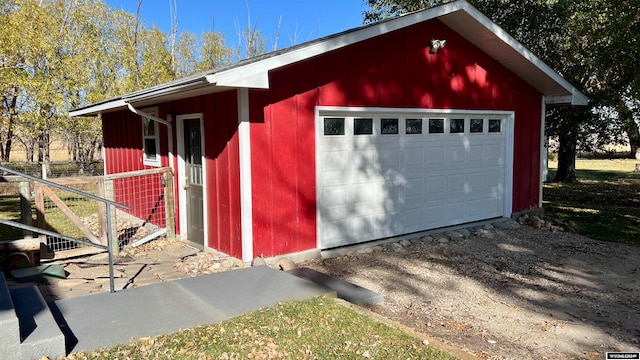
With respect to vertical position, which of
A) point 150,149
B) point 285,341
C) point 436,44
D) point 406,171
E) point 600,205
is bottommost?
point 600,205

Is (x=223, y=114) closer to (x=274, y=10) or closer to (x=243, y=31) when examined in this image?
(x=274, y=10)

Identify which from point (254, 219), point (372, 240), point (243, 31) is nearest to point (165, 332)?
point (254, 219)

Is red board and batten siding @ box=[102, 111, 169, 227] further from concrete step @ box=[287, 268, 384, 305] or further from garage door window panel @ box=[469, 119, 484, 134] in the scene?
garage door window panel @ box=[469, 119, 484, 134]

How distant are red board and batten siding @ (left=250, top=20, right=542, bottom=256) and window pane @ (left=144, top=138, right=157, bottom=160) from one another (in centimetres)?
366

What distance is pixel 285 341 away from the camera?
139 inches

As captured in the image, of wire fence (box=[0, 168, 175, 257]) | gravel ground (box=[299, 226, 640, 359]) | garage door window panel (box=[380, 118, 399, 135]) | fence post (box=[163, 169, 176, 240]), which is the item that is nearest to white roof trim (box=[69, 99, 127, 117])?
wire fence (box=[0, 168, 175, 257])

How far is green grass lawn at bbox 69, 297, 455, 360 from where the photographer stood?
3316 millimetres

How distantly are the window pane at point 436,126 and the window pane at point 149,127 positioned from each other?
5.17 metres

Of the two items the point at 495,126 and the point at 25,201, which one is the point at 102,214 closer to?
the point at 25,201

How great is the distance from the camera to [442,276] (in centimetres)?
611

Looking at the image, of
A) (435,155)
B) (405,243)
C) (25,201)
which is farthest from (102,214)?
(435,155)

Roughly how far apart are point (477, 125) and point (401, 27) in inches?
114

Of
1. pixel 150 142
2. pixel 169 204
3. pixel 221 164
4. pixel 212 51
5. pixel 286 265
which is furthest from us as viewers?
pixel 212 51

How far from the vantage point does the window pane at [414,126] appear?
783 cm
